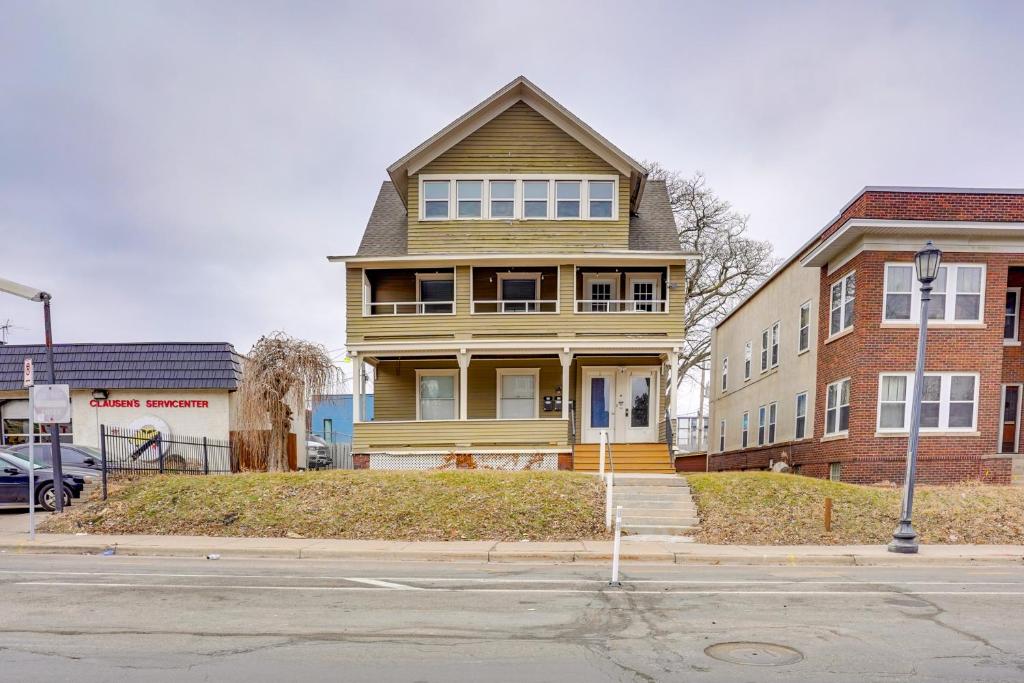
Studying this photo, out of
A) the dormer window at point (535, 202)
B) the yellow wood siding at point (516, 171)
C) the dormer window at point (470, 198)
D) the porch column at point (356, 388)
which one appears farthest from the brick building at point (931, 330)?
the porch column at point (356, 388)

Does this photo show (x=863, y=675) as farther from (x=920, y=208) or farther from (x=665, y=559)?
(x=920, y=208)

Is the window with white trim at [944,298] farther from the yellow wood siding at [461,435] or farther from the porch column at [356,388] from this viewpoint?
the porch column at [356,388]

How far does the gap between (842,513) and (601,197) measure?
38.3 ft

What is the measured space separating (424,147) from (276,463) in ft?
35.3

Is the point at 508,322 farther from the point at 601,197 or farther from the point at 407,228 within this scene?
the point at 601,197

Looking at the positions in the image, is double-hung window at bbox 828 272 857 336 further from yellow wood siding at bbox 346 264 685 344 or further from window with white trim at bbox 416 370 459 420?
window with white trim at bbox 416 370 459 420

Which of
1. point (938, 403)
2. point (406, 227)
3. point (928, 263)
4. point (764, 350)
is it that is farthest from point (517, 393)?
point (928, 263)

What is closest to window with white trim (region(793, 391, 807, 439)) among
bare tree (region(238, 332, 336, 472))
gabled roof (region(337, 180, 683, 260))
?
gabled roof (region(337, 180, 683, 260))

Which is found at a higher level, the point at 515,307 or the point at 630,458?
the point at 515,307

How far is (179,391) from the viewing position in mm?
22797

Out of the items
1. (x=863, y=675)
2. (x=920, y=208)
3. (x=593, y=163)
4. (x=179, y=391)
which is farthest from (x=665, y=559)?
(x=179, y=391)

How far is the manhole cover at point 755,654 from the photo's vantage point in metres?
5.53

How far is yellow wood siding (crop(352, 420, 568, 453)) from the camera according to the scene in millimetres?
19344

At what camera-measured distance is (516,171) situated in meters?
20.8
